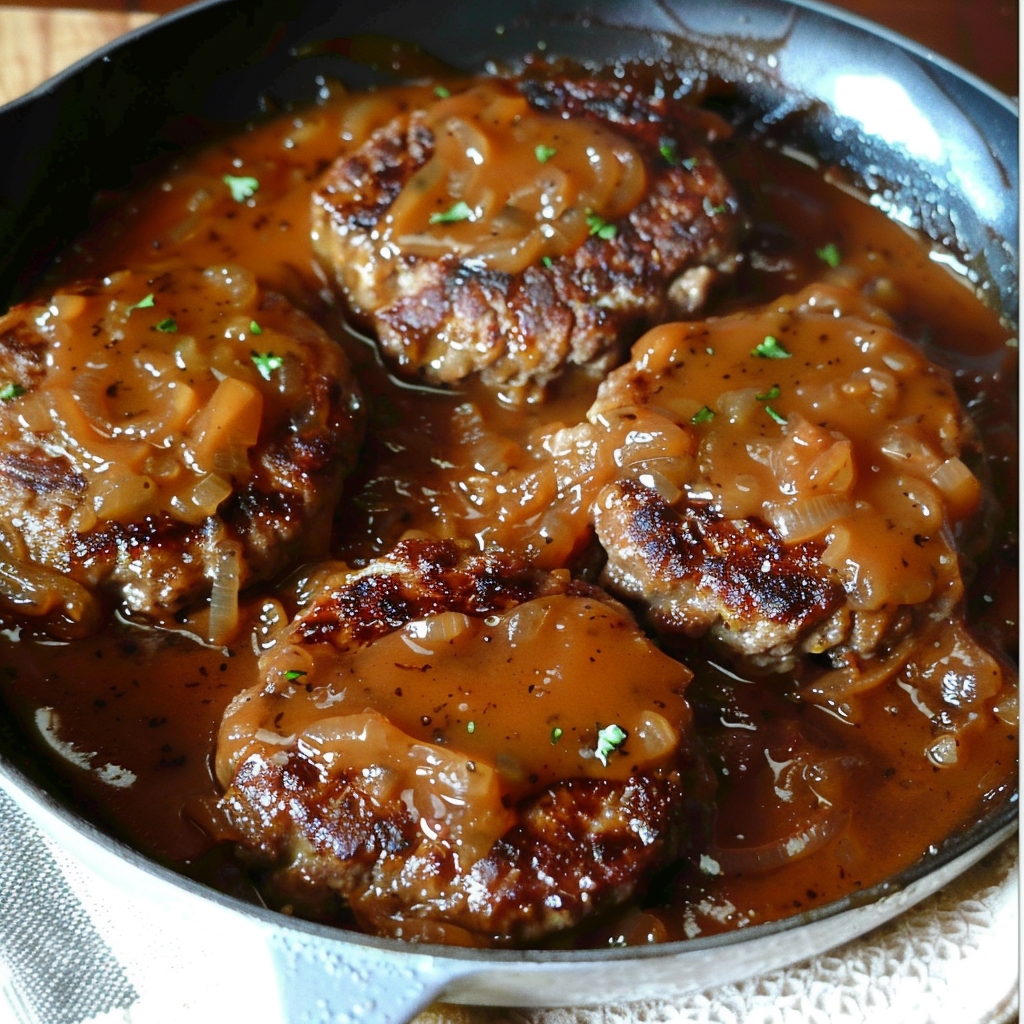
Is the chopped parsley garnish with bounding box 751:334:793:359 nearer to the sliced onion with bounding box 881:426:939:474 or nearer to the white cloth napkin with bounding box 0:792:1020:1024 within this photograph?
the sliced onion with bounding box 881:426:939:474

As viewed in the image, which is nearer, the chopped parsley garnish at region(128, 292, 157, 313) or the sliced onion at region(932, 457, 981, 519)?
the sliced onion at region(932, 457, 981, 519)

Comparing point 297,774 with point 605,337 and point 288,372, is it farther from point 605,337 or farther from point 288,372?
point 605,337

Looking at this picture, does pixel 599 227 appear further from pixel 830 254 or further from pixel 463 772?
pixel 463 772

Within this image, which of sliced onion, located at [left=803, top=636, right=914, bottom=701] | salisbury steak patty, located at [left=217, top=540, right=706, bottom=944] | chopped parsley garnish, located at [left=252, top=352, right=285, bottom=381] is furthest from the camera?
chopped parsley garnish, located at [left=252, top=352, right=285, bottom=381]

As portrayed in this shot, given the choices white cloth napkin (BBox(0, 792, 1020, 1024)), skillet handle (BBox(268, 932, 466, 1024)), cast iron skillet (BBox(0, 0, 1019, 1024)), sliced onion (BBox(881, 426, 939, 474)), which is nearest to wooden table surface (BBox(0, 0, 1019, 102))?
cast iron skillet (BBox(0, 0, 1019, 1024))

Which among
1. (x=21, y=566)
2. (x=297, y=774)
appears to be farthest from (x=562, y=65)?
(x=297, y=774)

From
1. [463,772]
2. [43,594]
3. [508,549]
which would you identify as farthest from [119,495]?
[463,772]
